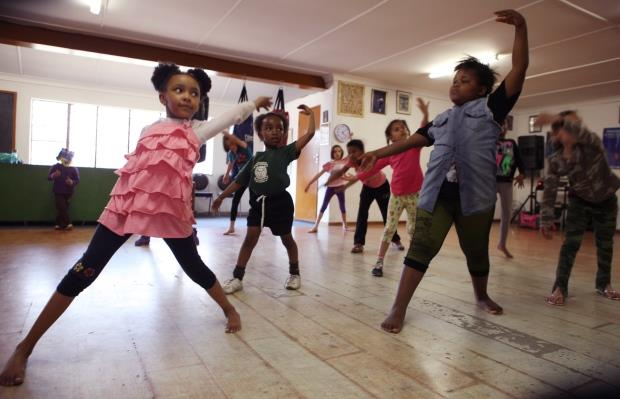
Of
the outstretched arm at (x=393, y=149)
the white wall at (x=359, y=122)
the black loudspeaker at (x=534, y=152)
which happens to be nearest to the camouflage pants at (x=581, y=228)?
the outstretched arm at (x=393, y=149)

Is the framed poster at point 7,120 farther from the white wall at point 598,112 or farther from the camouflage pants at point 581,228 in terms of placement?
the white wall at point 598,112

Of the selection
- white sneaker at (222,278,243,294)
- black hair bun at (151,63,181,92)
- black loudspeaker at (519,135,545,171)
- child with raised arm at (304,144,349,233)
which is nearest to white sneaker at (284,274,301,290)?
white sneaker at (222,278,243,294)

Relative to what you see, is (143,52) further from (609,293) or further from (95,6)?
(609,293)

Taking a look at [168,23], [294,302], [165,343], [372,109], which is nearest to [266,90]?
[372,109]

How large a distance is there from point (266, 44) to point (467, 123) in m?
4.90

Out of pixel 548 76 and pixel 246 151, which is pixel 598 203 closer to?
pixel 246 151

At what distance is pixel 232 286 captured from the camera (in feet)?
8.61

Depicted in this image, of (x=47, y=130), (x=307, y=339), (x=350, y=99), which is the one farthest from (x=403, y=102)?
(x=47, y=130)

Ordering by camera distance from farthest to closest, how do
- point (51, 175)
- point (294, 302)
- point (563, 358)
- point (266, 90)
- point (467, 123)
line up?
point (266, 90) → point (51, 175) → point (294, 302) → point (467, 123) → point (563, 358)

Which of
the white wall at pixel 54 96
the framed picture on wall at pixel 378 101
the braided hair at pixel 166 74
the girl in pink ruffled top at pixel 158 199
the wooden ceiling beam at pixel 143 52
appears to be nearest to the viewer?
the girl in pink ruffled top at pixel 158 199

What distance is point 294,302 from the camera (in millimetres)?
2430

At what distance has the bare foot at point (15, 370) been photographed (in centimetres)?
135

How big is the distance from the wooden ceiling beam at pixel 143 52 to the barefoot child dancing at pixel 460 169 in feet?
18.2

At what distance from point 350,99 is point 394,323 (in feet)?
21.7
